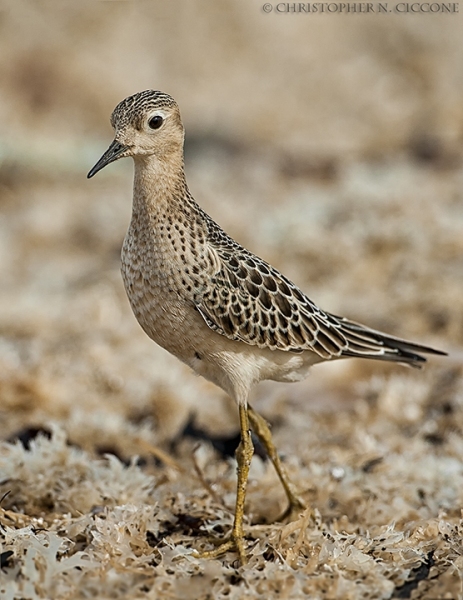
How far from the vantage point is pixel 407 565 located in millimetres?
3490

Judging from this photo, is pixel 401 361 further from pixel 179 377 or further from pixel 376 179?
pixel 376 179

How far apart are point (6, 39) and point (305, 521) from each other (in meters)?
13.4

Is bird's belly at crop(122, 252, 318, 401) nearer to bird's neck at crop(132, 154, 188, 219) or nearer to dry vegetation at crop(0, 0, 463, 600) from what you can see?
bird's neck at crop(132, 154, 188, 219)

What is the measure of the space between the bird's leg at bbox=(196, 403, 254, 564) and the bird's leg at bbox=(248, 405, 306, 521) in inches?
15.2

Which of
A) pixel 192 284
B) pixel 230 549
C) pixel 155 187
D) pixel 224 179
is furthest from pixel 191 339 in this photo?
pixel 224 179

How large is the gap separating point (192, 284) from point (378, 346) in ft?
4.53

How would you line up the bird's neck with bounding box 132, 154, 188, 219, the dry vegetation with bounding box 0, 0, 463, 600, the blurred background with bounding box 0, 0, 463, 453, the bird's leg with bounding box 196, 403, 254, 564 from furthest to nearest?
the blurred background with bounding box 0, 0, 463, 453
the bird's neck with bounding box 132, 154, 188, 219
the bird's leg with bounding box 196, 403, 254, 564
the dry vegetation with bounding box 0, 0, 463, 600

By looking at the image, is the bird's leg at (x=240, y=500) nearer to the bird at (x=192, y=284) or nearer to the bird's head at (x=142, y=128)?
the bird at (x=192, y=284)

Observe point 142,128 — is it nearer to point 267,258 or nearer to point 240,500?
point 240,500

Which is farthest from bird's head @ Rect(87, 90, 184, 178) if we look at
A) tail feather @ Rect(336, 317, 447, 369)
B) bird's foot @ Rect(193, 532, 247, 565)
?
bird's foot @ Rect(193, 532, 247, 565)

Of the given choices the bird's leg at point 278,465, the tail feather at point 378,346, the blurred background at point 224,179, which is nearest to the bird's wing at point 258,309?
the tail feather at point 378,346

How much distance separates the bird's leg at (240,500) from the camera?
3.83m

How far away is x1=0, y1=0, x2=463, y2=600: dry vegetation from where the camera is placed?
367 cm

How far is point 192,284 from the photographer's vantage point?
3.97 m
